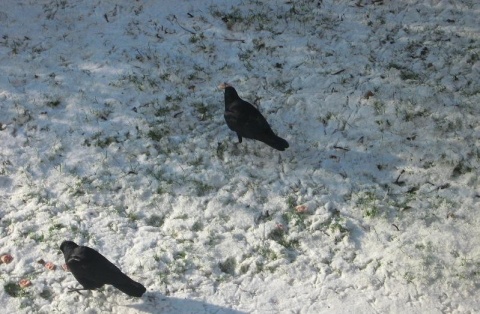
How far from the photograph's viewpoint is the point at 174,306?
5.33m

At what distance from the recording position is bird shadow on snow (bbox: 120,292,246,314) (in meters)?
5.29

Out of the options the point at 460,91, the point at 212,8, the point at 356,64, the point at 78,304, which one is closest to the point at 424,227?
the point at 460,91

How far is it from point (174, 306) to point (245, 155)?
217cm

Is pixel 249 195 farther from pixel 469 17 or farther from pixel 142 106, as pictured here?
pixel 469 17

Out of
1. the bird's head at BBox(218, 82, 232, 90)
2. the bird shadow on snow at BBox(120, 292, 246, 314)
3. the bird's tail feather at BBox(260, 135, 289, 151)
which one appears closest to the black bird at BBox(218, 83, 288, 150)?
the bird's tail feather at BBox(260, 135, 289, 151)

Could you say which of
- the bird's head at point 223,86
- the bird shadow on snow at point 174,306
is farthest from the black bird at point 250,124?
the bird shadow on snow at point 174,306

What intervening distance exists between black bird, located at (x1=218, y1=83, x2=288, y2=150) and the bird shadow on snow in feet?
6.85

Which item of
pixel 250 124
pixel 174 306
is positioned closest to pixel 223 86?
pixel 250 124

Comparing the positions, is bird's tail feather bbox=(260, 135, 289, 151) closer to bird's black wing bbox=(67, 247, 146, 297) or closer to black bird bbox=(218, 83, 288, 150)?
black bird bbox=(218, 83, 288, 150)

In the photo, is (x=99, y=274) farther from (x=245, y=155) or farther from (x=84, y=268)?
(x=245, y=155)

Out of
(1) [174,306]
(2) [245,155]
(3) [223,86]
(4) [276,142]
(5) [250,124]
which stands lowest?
(1) [174,306]

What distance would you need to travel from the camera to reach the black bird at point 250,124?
257 inches

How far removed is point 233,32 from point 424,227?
4.27 metres

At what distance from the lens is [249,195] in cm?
632
